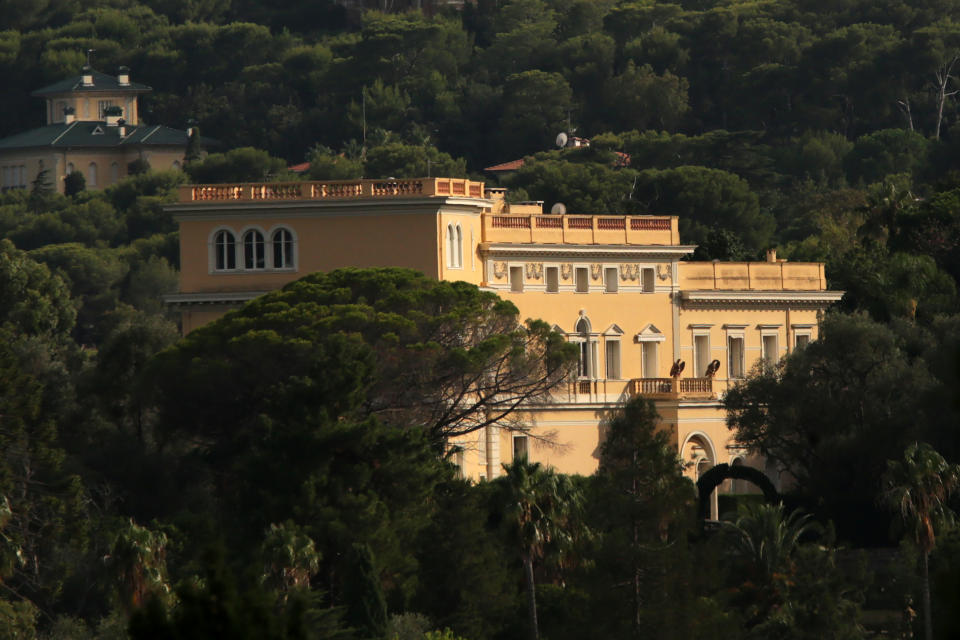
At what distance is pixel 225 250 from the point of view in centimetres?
7744

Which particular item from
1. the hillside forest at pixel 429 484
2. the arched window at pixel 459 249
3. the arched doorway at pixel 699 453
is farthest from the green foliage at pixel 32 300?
the arched doorway at pixel 699 453

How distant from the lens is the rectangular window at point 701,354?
276ft

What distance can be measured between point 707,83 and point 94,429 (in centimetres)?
10648

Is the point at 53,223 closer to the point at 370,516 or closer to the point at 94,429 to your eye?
the point at 94,429

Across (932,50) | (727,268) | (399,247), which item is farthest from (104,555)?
(932,50)

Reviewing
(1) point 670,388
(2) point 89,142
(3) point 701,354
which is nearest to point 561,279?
(1) point 670,388

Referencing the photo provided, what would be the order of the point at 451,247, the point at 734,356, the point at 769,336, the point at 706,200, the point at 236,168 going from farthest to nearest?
the point at 236,168
the point at 706,200
the point at 769,336
the point at 734,356
the point at 451,247

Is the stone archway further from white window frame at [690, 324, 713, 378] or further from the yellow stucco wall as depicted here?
the yellow stucco wall

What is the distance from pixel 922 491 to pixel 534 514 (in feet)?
30.7

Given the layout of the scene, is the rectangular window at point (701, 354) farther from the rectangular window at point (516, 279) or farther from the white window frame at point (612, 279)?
the rectangular window at point (516, 279)

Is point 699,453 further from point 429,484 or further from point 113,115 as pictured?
point 113,115

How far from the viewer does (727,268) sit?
8538 cm

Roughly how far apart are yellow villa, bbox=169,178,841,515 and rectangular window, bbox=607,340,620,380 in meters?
0.04

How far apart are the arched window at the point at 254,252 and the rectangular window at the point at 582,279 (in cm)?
889
